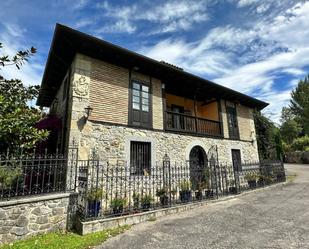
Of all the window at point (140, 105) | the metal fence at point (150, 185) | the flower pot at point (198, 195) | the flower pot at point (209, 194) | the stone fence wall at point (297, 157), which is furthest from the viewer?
the stone fence wall at point (297, 157)

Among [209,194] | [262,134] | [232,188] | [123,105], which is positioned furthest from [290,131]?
[123,105]

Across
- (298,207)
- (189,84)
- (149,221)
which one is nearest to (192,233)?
(149,221)

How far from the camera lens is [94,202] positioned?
589 centimetres

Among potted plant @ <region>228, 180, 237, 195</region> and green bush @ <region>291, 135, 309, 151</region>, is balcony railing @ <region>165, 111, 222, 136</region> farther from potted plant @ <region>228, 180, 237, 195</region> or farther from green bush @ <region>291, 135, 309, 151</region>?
green bush @ <region>291, 135, 309, 151</region>

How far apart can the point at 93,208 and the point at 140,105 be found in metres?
5.16

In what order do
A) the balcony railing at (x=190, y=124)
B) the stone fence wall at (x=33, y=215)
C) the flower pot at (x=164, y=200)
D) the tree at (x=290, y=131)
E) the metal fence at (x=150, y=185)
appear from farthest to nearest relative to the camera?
the tree at (x=290, y=131) → the balcony railing at (x=190, y=124) → the flower pot at (x=164, y=200) → the metal fence at (x=150, y=185) → the stone fence wall at (x=33, y=215)

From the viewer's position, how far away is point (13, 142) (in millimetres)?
5961

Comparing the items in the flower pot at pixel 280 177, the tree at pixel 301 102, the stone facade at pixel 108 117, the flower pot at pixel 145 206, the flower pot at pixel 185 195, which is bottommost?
the flower pot at pixel 145 206

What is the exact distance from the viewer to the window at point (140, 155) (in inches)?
354

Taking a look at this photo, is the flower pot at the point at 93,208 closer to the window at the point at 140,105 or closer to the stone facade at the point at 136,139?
the stone facade at the point at 136,139

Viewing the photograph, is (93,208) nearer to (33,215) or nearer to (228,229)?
(33,215)

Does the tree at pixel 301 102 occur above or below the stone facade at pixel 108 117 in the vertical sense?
above

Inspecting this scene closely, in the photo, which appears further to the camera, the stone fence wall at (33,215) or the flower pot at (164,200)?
the flower pot at (164,200)

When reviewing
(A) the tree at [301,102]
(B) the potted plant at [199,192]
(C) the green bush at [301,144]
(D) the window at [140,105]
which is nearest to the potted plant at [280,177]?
(B) the potted plant at [199,192]
